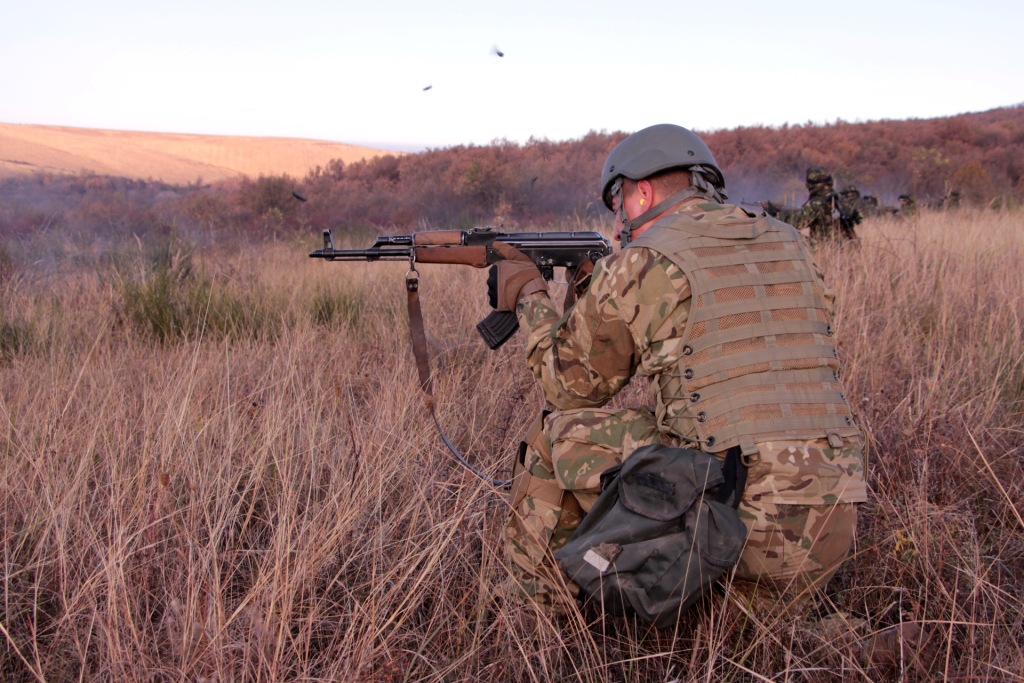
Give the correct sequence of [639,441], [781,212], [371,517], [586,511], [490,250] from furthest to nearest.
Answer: [781,212]
[490,250]
[371,517]
[586,511]
[639,441]

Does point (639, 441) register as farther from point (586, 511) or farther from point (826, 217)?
point (826, 217)

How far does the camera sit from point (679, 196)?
8.04 ft

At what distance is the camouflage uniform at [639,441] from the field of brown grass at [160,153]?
2239cm

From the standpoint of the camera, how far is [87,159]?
99.1 ft

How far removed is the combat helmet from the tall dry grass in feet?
4.43

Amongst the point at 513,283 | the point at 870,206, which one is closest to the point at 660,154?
the point at 513,283

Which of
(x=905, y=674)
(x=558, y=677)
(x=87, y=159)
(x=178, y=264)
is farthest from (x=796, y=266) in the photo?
(x=87, y=159)

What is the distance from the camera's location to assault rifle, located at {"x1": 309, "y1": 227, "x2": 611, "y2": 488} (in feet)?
9.82

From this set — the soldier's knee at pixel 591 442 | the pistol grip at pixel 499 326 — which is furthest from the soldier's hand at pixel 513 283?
the soldier's knee at pixel 591 442

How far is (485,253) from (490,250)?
0.03 meters

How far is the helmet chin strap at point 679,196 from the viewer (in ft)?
8.05

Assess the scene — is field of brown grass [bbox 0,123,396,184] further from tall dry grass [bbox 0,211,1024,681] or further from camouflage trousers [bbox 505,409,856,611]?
camouflage trousers [bbox 505,409,856,611]

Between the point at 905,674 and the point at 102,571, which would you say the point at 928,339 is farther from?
the point at 102,571

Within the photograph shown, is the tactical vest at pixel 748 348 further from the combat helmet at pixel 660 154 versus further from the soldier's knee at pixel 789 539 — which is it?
the combat helmet at pixel 660 154
